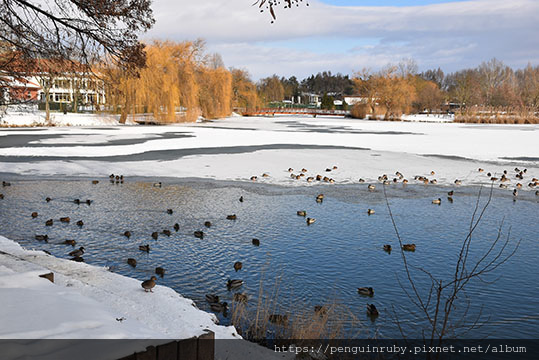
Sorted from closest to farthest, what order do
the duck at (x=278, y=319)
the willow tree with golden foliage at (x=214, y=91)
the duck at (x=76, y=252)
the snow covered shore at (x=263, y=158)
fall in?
the duck at (x=278, y=319) → the duck at (x=76, y=252) → the snow covered shore at (x=263, y=158) → the willow tree with golden foliage at (x=214, y=91)

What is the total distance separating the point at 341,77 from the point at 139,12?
196174 mm

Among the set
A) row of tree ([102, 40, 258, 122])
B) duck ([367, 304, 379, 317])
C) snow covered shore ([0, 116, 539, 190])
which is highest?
row of tree ([102, 40, 258, 122])

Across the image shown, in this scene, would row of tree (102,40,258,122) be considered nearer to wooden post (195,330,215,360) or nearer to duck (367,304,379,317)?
duck (367,304,379,317)

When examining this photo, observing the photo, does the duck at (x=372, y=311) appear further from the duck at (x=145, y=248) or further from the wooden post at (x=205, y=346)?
the duck at (x=145, y=248)

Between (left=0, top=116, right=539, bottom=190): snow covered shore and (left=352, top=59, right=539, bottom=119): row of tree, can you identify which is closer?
(left=0, top=116, right=539, bottom=190): snow covered shore

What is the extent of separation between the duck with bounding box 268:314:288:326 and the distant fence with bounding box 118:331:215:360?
2.03 meters

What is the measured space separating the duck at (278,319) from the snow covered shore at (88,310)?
726 mm

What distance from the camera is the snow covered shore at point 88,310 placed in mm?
3412

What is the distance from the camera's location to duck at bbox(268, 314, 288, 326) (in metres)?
5.55

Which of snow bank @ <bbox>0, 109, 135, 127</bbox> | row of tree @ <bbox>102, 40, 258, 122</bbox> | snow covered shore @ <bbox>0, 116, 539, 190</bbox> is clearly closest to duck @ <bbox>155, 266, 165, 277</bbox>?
snow covered shore @ <bbox>0, 116, 539, 190</bbox>

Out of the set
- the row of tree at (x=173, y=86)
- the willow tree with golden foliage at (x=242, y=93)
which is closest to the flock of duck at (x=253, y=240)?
the row of tree at (x=173, y=86)

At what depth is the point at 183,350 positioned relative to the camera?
338 centimetres

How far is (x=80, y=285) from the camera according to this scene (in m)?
5.48

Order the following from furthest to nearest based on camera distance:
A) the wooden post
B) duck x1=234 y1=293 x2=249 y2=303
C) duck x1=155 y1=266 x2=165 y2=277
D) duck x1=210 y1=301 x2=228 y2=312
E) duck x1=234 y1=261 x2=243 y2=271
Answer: duck x1=234 y1=261 x2=243 y2=271
duck x1=155 y1=266 x2=165 y2=277
duck x1=234 y1=293 x2=249 y2=303
duck x1=210 y1=301 x2=228 y2=312
the wooden post
